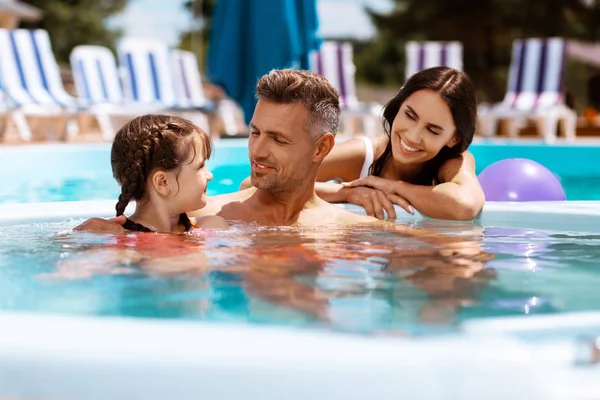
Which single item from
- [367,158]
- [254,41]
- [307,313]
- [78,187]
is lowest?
[78,187]

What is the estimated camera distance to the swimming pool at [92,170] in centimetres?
637

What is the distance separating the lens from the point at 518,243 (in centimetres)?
335

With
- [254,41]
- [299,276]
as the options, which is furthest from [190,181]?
[254,41]

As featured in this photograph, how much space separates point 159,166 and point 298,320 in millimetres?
1318

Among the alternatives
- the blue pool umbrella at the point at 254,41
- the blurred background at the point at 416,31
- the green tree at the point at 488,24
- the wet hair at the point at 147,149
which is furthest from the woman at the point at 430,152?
the green tree at the point at 488,24

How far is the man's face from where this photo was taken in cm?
318

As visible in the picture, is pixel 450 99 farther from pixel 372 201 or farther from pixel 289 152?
pixel 289 152

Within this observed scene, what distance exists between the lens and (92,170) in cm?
726

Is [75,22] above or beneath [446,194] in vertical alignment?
above

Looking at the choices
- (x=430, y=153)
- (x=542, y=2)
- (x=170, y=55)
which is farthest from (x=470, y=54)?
(x=430, y=153)

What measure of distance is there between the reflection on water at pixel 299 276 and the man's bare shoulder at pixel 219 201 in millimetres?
220

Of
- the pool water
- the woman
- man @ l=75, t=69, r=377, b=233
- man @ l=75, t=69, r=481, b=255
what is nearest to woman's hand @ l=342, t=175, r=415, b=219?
the woman

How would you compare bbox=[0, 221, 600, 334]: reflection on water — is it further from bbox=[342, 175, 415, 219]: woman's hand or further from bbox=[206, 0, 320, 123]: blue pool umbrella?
bbox=[206, 0, 320, 123]: blue pool umbrella

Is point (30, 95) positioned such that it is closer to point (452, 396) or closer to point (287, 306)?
point (287, 306)
